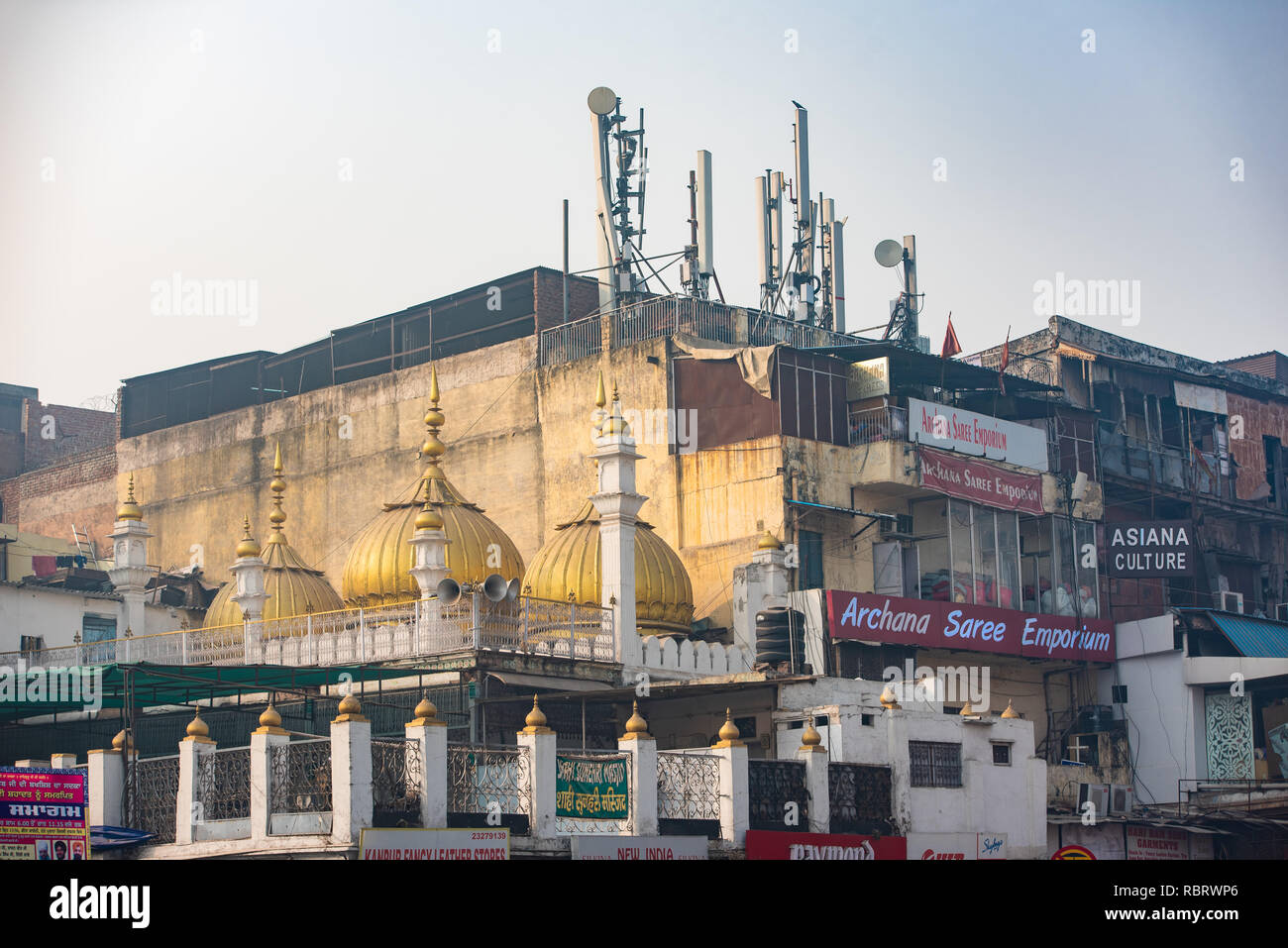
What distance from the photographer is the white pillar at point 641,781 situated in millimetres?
21469

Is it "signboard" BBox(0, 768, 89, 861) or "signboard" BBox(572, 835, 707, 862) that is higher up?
"signboard" BBox(0, 768, 89, 861)

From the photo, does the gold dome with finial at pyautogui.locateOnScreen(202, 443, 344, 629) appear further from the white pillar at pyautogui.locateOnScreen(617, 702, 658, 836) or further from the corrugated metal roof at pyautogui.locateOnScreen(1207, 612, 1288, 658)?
the corrugated metal roof at pyautogui.locateOnScreen(1207, 612, 1288, 658)

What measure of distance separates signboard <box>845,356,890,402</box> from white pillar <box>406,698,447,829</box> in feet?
55.5

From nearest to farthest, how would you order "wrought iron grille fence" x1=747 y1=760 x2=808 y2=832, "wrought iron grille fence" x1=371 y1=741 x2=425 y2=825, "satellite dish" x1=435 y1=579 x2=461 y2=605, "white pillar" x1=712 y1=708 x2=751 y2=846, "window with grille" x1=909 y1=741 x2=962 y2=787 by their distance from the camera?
1. "wrought iron grille fence" x1=371 y1=741 x2=425 y2=825
2. "white pillar" x1=712 y1=708 x2=751 y2=846
3. "wrought iron grille fence" x1=747 y1=760 x2=808 y2=832
4. "satellite dish" x1=435 y1=579 x2=461 y2=605
5. "window with grille" x1=909 y1=741 x2=962 y2=787

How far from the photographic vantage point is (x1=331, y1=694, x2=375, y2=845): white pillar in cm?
1928

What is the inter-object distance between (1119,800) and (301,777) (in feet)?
59.9

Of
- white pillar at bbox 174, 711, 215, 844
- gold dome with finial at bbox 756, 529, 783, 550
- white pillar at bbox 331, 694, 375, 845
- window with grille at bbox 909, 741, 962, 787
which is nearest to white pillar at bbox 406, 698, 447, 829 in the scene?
white pillar at bbox 331, 694, 375, 845

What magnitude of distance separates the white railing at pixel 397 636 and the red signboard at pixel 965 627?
6.34 m

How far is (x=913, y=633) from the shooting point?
32562 mm
